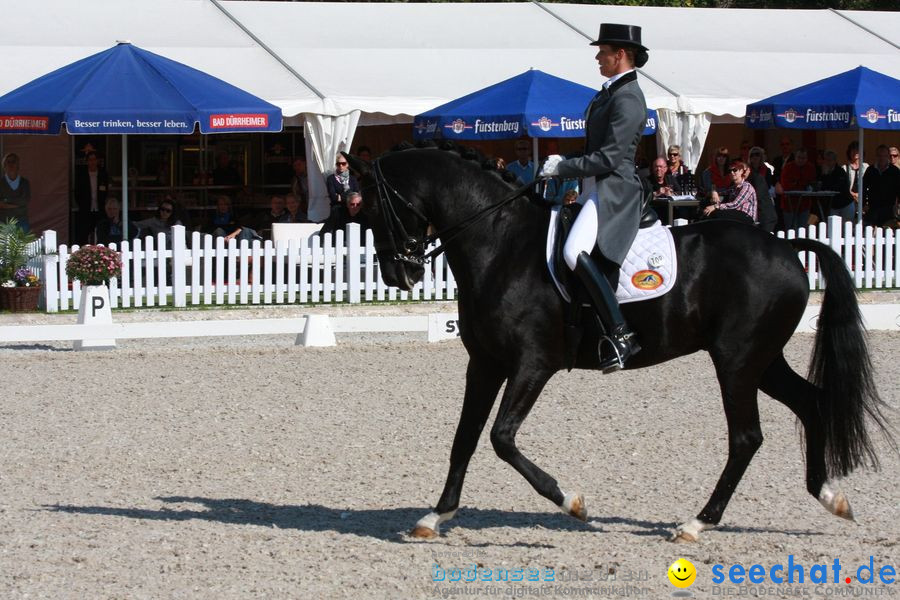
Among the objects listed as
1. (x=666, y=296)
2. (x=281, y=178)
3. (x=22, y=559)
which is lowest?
(x=22, y=559)

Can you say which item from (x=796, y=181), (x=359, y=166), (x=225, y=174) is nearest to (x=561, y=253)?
(x=359, y=166)

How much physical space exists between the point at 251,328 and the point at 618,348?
787cm

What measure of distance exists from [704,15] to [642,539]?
67.9 ft

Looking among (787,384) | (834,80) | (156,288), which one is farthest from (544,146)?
(787,384)

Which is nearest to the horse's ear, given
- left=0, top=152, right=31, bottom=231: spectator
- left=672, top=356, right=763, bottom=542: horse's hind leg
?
left=672, top=356, right=763, bottom=542: horse's hind leg

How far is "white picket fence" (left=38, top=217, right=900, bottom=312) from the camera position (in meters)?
16.5

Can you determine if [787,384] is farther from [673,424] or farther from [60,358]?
[60,358]

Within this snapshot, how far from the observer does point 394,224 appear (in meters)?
6.73

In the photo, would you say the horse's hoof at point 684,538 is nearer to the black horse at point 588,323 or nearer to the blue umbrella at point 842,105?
the black horse at point 588,323

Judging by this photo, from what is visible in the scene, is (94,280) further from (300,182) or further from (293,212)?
(300,182)

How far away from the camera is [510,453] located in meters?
6.43

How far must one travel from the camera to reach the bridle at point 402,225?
6.70 m

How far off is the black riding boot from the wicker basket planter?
37.4ft

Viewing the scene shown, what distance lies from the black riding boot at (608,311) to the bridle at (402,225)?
541 millimetres
